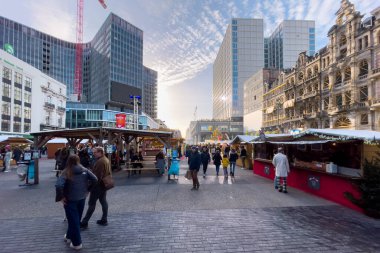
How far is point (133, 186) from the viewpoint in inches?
410

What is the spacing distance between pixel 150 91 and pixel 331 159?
162 metres

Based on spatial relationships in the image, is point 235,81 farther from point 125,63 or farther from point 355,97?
point 355,97

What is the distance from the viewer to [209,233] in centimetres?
499

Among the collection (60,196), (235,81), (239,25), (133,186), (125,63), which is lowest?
(133,186)

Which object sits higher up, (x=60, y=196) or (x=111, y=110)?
(x=111, y=110)

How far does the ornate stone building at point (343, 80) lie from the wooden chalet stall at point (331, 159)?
23854 millimetres

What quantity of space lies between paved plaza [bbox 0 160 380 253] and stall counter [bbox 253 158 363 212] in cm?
41

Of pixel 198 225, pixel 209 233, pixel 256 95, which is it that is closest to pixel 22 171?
pixel 198 225

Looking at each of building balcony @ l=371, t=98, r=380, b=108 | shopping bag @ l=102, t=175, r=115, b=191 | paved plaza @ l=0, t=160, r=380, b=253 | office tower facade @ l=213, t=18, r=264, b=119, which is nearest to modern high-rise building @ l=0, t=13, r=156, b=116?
office tower facade @ l=213, t=18, r=264, b=119

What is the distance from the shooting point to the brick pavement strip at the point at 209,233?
4.36m

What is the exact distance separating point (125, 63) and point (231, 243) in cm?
9858

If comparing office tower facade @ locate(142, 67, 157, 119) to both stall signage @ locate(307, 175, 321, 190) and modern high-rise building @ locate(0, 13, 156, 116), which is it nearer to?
modern high-rise building @ locate(0, 13, 156, 116)

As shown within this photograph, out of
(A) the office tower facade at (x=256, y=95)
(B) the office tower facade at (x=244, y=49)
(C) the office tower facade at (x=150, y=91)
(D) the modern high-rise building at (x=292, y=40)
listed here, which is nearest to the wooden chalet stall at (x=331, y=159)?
(A) the office tower facade at (x=256, y=95)

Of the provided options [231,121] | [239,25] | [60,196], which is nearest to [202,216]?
[60,196]
